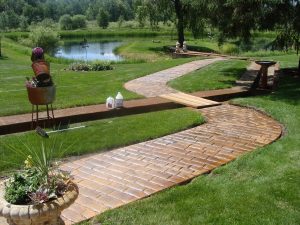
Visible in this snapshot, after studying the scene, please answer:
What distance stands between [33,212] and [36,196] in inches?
6.0

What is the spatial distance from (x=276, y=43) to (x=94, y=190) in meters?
10.5

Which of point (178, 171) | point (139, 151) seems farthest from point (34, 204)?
point (139, 151)

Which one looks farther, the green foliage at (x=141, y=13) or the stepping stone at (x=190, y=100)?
the green foliage at (x=141, y=13)

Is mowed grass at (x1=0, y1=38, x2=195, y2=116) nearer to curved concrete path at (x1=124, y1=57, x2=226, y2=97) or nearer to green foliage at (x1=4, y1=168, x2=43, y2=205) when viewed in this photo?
curved concrete path at (x1=124, y1=57, x2=226, y2=97)

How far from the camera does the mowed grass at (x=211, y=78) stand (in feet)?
Answer: 38.6

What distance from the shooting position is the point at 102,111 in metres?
8.62

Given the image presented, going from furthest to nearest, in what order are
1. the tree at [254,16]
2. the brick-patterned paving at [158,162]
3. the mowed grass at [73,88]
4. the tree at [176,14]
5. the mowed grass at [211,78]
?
the tree at [176,14], the mowed grass at [211,78], the tree at [254,16], the mowed grass at [73,88], the brick-patterned paving at [158,162]

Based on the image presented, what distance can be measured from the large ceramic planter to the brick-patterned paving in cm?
79

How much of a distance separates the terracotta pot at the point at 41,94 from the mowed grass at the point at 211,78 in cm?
486

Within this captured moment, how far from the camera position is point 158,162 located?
6047 millimetres

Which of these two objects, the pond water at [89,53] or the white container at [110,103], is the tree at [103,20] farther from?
the white container at [110,103]

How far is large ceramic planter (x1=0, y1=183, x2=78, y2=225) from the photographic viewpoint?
11.3 ft

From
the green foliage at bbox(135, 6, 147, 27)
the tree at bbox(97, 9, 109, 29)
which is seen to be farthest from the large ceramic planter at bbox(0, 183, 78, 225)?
the tree at bbox(97, 9, 109, 29)

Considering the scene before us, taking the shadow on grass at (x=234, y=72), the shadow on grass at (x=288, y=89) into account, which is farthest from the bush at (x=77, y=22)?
the shadow on grass at (x=288, y=89)
